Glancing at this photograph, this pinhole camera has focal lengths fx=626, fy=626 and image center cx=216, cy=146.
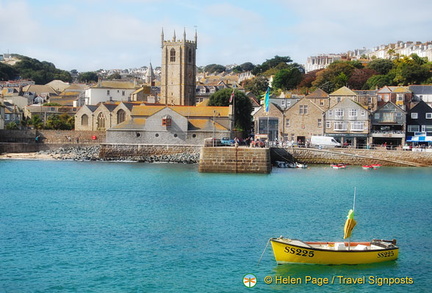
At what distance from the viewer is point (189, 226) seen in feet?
94.6

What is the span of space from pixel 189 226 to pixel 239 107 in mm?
46955

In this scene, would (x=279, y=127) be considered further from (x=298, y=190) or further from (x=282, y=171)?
(x=298, y=190)

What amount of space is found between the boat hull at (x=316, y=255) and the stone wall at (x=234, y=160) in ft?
90.1

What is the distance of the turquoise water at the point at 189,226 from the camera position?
2111cm

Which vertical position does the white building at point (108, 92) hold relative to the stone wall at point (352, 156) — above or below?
above

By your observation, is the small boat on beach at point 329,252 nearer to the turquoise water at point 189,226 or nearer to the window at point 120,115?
the turquoise water at point 189,226

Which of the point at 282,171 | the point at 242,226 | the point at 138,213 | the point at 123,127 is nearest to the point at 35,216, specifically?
the point at 138,213

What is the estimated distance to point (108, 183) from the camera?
43.9m

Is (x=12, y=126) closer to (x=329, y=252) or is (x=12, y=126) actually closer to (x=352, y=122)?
(x=352, y=122)

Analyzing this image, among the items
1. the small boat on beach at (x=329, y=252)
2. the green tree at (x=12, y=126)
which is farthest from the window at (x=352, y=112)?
the small boat on beach at (x=329, y=252)

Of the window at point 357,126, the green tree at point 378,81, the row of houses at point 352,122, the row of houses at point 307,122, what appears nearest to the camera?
the row of houses at point 307,122

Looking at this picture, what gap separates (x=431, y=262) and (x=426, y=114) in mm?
45751

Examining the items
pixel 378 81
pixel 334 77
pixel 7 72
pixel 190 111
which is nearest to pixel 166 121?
pixel 190 111

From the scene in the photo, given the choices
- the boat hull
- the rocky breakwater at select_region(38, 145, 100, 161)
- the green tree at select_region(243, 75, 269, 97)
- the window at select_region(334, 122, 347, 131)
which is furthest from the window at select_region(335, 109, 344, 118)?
the green tree at select_region(243, 75, 269, 97)
